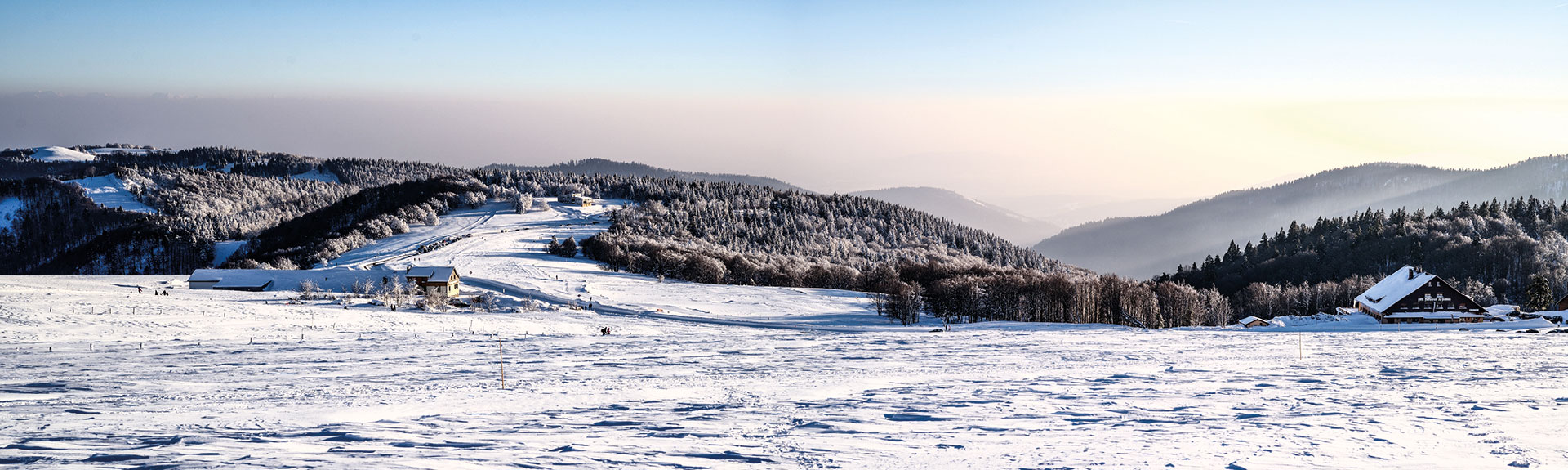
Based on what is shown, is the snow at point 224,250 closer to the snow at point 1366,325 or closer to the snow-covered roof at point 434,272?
the snow-covered roof at point 434,272

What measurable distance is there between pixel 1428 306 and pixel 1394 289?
124 inches

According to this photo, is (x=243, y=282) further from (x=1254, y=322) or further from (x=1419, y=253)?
(x=1419, y=253)

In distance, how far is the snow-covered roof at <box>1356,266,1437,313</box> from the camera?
67.7 meters

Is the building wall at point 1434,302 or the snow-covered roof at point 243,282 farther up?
the snow-covered roof at point 243,282

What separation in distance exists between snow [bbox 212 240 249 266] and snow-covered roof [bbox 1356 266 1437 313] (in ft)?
594

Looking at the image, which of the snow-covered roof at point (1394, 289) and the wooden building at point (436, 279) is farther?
the wooden building at point (436, 279)

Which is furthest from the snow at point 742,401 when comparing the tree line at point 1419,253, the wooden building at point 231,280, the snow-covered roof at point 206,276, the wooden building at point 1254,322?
the tree line at point 1419,253

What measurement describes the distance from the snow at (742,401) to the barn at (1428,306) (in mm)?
37038

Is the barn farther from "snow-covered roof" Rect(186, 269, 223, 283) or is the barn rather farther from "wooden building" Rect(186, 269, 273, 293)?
"snow-covered roof" Rect(186, 269, 223, 283)

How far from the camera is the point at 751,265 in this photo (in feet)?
346

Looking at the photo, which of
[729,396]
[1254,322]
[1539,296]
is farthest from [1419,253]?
[729,396]

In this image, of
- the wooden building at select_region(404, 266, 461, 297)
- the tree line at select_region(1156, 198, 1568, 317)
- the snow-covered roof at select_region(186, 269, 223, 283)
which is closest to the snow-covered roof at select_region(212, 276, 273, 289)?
the snow-covered roof at select_region(186, 269, 223, 283)

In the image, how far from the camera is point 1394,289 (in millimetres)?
70125

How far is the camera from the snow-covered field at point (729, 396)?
13.4 meters
